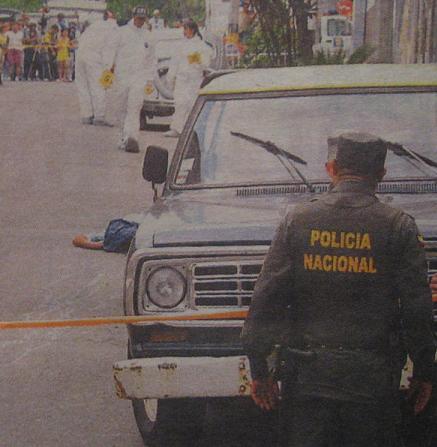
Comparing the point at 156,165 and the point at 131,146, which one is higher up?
the point at 156,165

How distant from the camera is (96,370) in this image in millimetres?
7863

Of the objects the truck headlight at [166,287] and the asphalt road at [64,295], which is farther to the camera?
the asphalt road at [64,295]

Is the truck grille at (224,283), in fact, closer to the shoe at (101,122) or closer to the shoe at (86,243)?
the shoe at (86,243)

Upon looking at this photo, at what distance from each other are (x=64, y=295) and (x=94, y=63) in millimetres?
15091

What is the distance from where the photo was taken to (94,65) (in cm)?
2489

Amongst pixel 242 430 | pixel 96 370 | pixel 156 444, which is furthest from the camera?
pixel 96 370

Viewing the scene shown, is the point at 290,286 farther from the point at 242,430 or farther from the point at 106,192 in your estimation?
the point at 106,192

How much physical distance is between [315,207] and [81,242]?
820 centimetres

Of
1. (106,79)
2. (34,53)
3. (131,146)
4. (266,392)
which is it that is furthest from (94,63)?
(34,53)

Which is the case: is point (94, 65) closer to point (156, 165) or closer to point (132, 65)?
point (132, 65)

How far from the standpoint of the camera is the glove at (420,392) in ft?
15.0

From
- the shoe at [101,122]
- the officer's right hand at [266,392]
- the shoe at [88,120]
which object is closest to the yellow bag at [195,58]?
the shoe at [101,122]

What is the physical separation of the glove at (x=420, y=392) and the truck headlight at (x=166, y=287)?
153 centimetres

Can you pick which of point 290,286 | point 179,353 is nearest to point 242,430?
point 179,353
